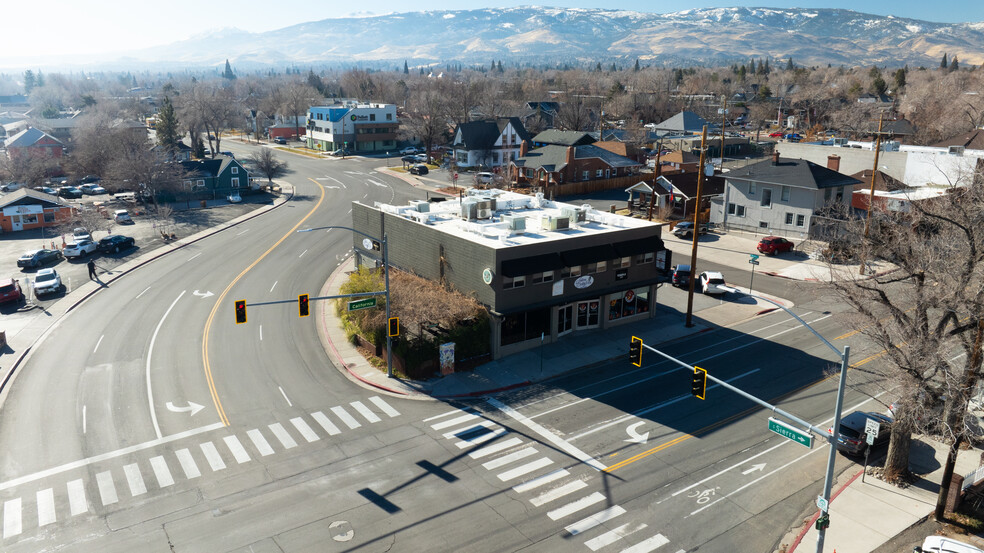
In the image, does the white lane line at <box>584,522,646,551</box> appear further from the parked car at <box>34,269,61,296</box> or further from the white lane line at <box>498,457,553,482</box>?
the parked car at <box>34,269,61,296</box>

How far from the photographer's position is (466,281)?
1383 inches

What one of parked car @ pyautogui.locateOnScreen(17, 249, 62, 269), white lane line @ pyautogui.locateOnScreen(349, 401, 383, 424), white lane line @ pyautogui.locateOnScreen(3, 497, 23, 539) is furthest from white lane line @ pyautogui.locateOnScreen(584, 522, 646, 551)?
parked car @ pyautogui.locateOnScreen(17, 249, 62, 269)

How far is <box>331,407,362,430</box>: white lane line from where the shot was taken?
2728 cm

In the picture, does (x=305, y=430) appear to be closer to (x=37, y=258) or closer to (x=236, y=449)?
(x=236, y=449)

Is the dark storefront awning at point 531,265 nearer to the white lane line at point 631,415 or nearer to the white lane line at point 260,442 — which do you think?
the white lane line at point 631,415

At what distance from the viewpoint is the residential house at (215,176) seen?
265 feet

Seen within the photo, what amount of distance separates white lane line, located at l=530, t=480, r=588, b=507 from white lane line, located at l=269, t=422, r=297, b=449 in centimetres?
1002

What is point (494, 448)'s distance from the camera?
25344mm

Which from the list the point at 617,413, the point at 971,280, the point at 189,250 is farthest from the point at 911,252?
the point at 189,250

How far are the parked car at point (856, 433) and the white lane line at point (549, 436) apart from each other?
899 centimetres

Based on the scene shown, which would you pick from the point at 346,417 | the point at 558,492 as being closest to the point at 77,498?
the point at 346,417

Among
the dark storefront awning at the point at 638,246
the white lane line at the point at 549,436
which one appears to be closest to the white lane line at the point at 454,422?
the white lane line at the point at 549,436

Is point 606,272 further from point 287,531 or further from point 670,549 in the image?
point 287,531

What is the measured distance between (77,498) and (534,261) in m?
21.7
